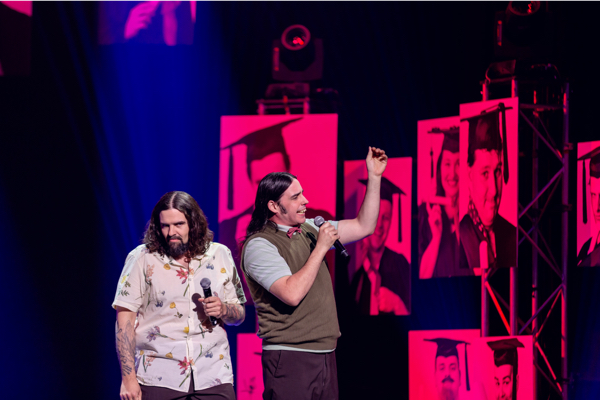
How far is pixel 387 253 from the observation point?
3963mm

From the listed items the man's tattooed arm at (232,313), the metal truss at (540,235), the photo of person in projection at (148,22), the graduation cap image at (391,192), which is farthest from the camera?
the photo of person in projection at (148,22)

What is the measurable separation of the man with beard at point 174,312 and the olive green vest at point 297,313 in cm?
18

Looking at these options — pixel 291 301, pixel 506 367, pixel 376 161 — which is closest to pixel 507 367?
pixel 506 367

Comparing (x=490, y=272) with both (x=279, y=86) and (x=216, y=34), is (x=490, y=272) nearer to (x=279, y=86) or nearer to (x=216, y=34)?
(x=279, y=86)

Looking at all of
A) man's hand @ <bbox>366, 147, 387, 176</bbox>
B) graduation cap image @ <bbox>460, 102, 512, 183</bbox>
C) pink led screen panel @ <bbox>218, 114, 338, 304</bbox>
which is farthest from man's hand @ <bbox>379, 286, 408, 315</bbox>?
man's hand @ <bbox>366, 147, 387, 176</bbox>

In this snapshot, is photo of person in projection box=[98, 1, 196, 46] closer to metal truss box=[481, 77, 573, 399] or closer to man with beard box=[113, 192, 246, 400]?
metal truss box=[481, 77, 573, 399]

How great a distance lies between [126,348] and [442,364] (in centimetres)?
220

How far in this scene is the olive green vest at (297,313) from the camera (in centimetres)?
213

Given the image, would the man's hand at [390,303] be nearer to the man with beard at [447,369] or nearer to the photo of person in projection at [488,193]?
the man with beard at [447,369]

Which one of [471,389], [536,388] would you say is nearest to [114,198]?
[471,389]

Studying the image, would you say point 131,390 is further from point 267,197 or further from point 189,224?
point 267,197

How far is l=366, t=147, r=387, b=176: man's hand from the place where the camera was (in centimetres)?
244

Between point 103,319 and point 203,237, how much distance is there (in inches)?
97.1

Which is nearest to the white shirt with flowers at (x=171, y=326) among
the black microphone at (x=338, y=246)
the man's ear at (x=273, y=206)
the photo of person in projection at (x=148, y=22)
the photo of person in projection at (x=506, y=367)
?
the man's ear at (x=273, y=206)
